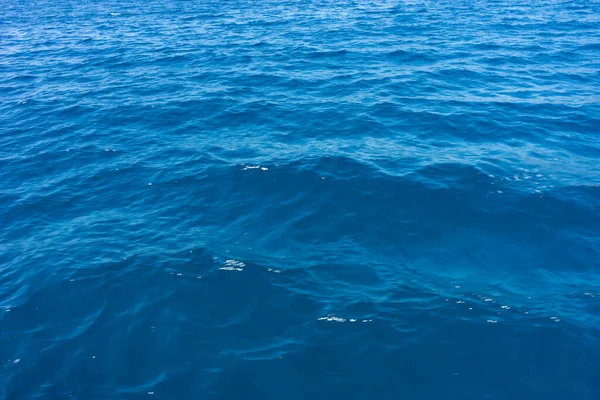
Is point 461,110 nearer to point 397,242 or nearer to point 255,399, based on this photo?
point 397,242

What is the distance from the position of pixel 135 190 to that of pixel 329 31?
30504 millimetres

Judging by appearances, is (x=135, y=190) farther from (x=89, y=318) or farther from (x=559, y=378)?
(x=559, y=378)

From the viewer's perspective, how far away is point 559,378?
11609mm

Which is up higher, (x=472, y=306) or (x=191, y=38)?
(x=191, y=38)

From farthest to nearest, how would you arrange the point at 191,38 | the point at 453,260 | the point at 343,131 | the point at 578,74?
the point at 191,38 < the point at 578,74 < the point at 343,131 < the point at 453,260

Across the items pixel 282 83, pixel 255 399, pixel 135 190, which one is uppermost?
pixel 282 83

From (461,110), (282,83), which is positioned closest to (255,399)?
(461,110)

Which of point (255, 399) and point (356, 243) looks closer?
point (255, 399)

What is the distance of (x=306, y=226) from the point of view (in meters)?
17.7

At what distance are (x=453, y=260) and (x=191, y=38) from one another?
3667cm

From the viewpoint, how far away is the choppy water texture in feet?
40.5

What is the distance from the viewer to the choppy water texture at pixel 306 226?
487 inches

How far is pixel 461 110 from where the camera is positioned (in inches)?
1037

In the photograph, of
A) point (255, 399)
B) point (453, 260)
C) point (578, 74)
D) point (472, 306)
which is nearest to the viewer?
point (255, 399)
